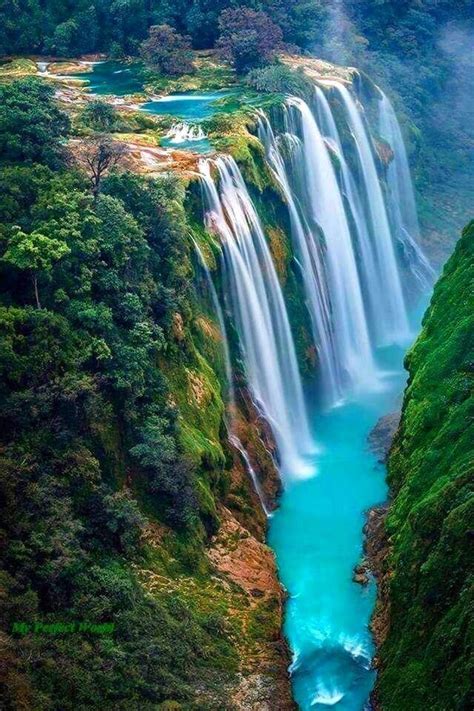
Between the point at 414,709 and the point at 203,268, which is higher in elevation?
the point at 203,268

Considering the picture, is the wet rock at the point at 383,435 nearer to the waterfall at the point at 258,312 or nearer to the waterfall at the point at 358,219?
the waterfall at the point at 258,312

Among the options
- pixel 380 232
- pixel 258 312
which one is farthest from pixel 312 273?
pixel 380 232

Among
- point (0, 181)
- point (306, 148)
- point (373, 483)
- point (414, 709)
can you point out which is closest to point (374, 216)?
point (306, 148)

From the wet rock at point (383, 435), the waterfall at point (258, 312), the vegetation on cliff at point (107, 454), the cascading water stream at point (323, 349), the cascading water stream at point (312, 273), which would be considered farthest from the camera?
the cascading water stream at point (312, 273)

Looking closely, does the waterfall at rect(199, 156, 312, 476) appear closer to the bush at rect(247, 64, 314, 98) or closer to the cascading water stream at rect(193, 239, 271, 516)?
the cascading water stream at rect(193, 239, 271, 516)

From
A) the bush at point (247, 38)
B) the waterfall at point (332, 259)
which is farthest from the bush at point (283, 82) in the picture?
the bush at point (247, 38)

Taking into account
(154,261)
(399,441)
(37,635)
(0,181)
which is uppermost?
(0,181)

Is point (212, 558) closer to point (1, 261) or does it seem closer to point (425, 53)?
point (1, 261)

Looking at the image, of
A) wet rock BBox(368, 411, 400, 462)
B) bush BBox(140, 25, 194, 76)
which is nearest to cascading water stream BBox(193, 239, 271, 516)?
wet rock BBox(368, 411, 400, 462)
